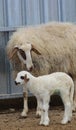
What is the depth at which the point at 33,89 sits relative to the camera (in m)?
7.84

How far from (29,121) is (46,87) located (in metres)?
1.05

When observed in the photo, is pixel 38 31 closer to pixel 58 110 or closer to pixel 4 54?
pixel 4 54

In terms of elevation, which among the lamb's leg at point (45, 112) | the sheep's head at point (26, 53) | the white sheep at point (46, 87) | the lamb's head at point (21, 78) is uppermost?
the sheep's head at point (26, 53)

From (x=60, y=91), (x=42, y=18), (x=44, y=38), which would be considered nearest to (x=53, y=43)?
(x=44, y=38)

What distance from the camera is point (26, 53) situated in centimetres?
886

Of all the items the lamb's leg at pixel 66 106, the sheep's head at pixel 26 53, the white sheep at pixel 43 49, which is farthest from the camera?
the white sheep at pixel 43 49

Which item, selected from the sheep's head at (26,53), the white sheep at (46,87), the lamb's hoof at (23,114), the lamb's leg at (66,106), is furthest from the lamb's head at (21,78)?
the lamb's hoof at (23,114)

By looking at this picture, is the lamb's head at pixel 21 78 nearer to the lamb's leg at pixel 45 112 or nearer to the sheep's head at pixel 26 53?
the lamb's leg at pixel 45 112

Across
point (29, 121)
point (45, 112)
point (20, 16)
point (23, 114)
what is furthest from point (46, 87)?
point (20, 16)

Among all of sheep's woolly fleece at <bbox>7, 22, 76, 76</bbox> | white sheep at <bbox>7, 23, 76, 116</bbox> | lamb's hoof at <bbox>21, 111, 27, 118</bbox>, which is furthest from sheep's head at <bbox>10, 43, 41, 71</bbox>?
lamb's hoof at <bbox>21, 111, 27, 118</bbox>

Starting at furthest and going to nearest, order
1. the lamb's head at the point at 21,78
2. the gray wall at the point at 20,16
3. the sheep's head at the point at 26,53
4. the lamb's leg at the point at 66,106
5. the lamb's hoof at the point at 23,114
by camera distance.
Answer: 1. the gray wall at the point at 20,16
2. the lamb's hoof at the point at 23,114
3. the sheep's head at the point at 26,53
4. the lamb's leg at the point at 66,106
5. the lamb's head at the point at 21,78

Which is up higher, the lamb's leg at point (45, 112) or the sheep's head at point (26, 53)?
the sheep's head at point (26, 53)

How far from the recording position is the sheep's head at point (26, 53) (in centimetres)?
884

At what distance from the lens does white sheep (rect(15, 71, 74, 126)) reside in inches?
306
